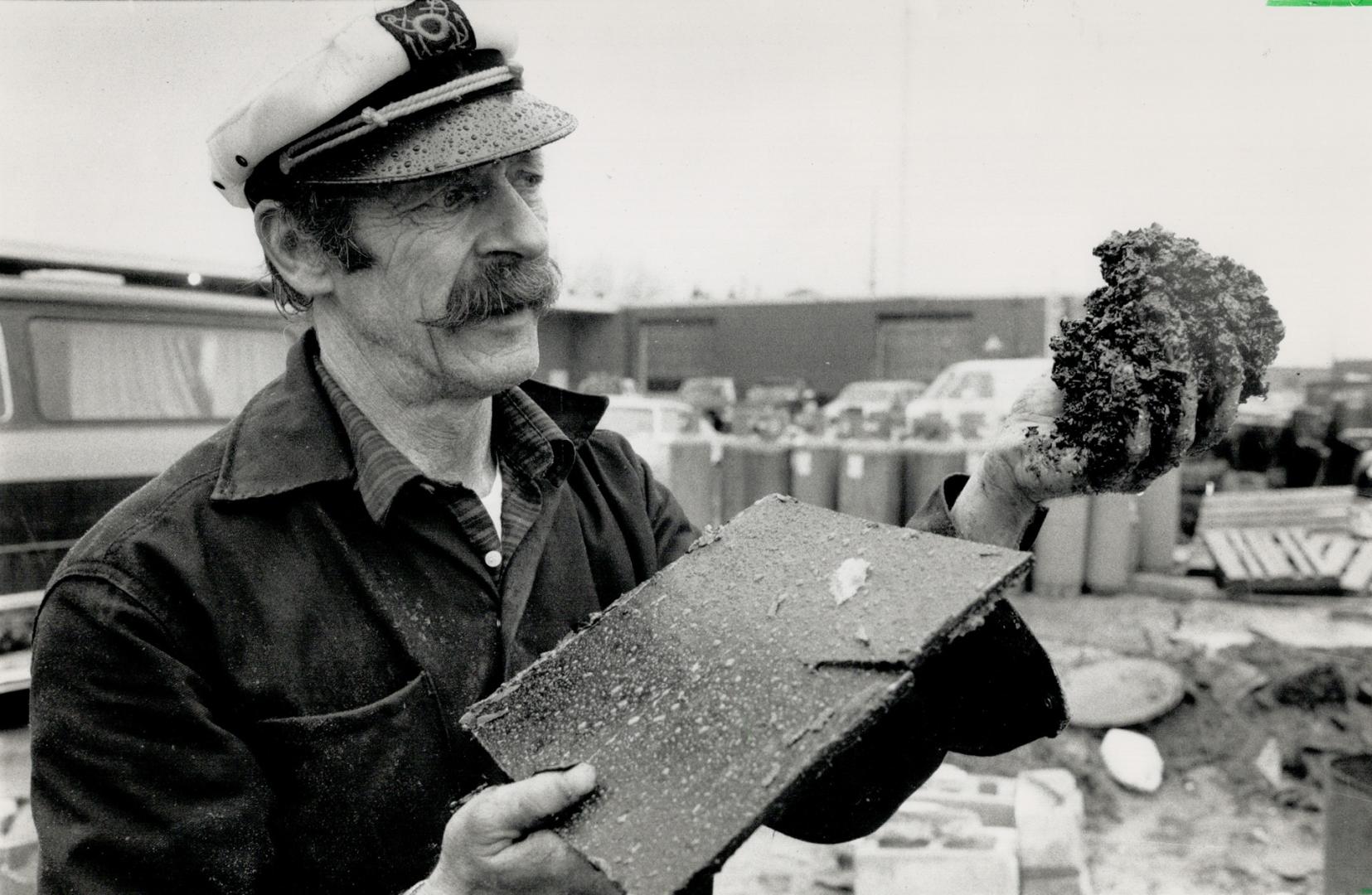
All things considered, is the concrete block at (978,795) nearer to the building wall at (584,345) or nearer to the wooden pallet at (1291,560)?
the wooden pallet at (1291,560)

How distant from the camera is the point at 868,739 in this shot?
55.6 inches

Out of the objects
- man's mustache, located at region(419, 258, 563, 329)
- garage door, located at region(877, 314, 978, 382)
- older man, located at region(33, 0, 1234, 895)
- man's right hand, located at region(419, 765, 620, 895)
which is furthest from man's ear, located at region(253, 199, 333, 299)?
garage door, located at region(877, 314, 978, 382)

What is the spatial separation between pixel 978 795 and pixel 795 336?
40.3ft

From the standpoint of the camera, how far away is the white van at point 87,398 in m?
3.97

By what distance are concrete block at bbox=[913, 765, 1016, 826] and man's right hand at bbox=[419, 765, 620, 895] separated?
2873 millimetres

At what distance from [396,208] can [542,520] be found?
55 cm

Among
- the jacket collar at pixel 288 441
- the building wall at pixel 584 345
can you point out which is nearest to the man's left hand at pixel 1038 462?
the jacket collar at pixel 288 441

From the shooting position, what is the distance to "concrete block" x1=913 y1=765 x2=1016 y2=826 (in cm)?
365

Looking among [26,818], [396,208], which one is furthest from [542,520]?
[26,818]

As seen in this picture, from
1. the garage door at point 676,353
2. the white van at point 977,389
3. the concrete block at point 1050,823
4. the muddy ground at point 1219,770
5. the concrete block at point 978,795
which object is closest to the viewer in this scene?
the concrete block at point 1050,823

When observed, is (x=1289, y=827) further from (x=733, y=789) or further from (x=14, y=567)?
(x=14, y=567)

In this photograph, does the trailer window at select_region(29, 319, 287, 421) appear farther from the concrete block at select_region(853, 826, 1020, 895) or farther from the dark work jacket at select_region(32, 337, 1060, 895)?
the concrete block at select_region(853, 826, 1020, 895)

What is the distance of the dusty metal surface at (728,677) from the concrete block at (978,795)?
8.77 ft

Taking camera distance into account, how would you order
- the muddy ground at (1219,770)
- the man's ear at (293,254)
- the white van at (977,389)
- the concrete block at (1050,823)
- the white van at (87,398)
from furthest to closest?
the white van at (977,389)
the white van at (87,398)
the muddy ground at (1219,770)
the concrete block at (1050,823)
the man's ear at (293,254)
